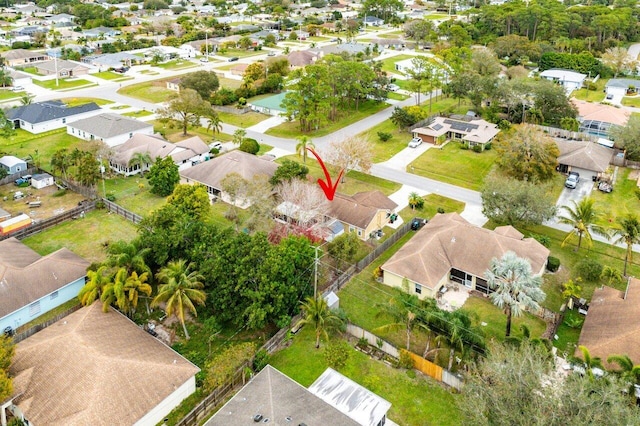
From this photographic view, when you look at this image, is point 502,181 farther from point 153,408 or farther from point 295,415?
point 153,408

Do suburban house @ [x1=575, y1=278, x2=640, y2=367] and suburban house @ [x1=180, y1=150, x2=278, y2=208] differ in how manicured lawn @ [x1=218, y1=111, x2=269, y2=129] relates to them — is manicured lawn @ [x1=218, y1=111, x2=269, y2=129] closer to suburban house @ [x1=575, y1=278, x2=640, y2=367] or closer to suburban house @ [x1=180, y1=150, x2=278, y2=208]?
suburban house @ [x1=180, y1=150, x2=278, y2=208]

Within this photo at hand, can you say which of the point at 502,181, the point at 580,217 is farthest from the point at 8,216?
the point at 580,217

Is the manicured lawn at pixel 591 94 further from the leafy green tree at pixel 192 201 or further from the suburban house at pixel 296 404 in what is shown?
the suburban house at pixel 296 404

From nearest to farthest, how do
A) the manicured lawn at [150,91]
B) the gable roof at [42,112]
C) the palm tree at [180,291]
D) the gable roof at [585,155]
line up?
the palm tree at [180,291]
the gable roof at [585,155]
the gable roof at [42,112]
the manicured lawn at [150,91]

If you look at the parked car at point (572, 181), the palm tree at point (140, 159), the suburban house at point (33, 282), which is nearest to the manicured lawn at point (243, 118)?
the palm tree at point (140, 159)

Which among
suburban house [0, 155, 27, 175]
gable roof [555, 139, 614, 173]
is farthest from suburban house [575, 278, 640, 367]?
suburban house [0, 155, 27, 175]

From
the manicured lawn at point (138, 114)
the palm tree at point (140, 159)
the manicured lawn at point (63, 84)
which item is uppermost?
the manicured lawn at point (63, 84)
